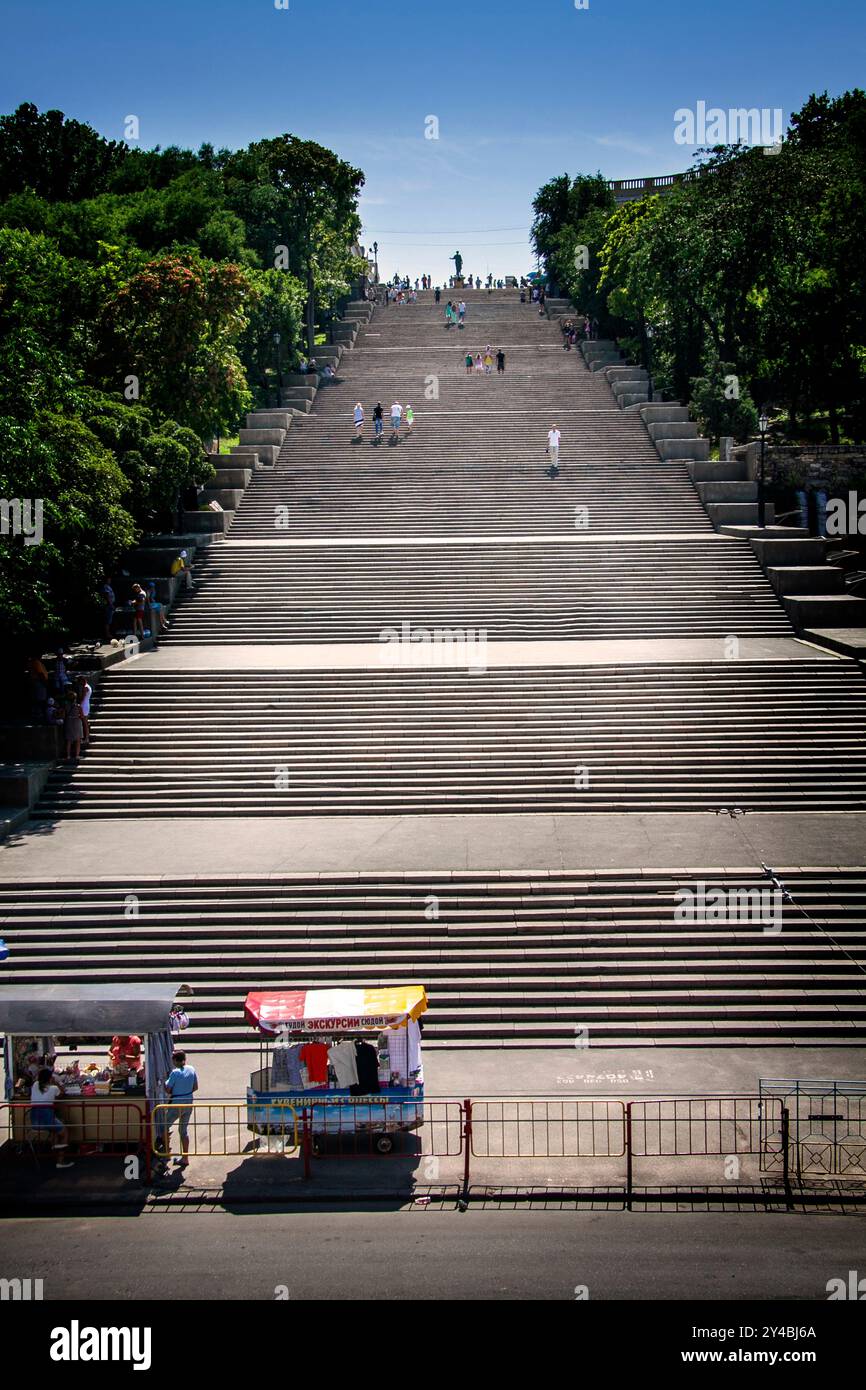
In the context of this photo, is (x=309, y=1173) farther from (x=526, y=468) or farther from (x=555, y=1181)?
(x=526, y=468)

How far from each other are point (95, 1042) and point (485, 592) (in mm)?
19589

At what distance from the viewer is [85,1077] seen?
13945 mm

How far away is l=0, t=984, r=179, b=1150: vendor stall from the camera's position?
13453 mm

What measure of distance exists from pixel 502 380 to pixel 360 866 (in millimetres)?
35828

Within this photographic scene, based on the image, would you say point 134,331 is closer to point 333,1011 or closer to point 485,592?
point 485,592

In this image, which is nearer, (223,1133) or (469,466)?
(223,1133)

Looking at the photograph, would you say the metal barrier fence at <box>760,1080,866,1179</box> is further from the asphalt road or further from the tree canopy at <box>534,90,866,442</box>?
the tree canopy at <box>534,90,866,442</box>

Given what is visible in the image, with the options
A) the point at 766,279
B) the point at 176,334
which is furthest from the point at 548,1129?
the point at 766,279

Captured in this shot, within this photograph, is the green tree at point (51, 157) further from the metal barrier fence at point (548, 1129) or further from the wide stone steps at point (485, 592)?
the metal barrier fence at point (548, 1129)

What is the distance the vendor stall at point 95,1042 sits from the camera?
1345cm

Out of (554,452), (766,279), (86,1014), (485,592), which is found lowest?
(86,1014)

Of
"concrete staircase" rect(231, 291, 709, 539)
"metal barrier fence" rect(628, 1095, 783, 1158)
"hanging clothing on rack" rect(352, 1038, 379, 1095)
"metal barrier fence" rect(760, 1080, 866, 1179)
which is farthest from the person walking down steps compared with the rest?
"hanging clothing on rack" rect(352, 1038, 379, 1095)

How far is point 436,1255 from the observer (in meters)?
11.5
